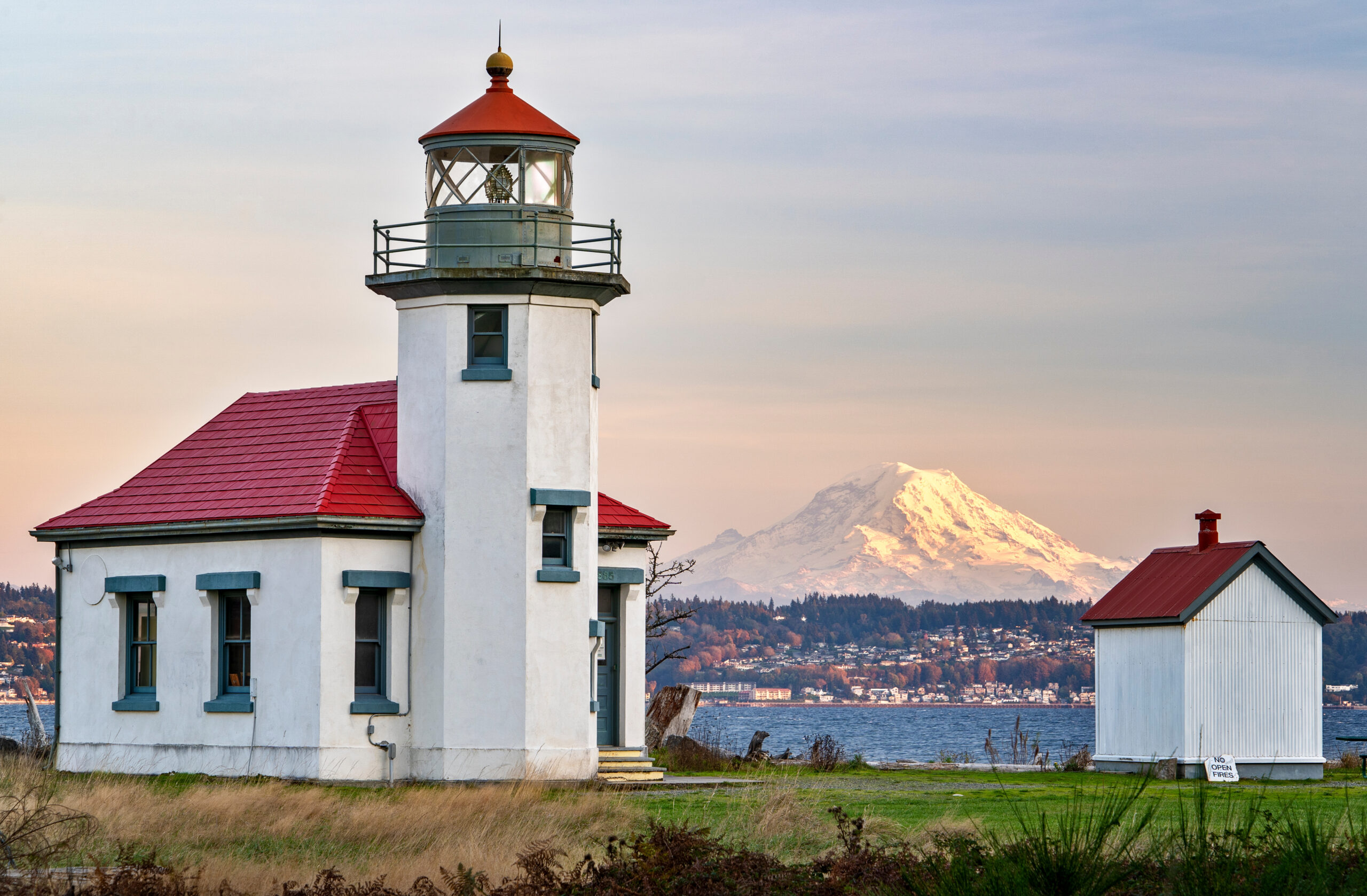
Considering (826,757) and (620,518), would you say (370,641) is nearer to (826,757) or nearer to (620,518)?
(620,518)

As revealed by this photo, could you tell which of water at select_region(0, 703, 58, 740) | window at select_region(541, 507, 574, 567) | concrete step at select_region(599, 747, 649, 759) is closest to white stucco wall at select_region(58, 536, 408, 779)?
water at select_region(0, 703, 58, 740)

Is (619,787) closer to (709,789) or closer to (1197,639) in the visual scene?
(709,789)

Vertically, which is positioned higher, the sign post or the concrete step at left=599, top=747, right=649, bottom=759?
the concrete step at left=599, top=747, right=649, bottom=759

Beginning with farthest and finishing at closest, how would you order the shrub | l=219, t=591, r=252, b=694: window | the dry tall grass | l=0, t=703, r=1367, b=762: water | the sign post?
l=0, t=703, r=1367, b=762: water < the shrub < the sign post < l=219, t=591, r=252, b=694: window < the dry tall grass

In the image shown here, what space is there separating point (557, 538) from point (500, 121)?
6271 mm

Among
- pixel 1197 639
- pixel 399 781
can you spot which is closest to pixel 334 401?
pixel 399 781

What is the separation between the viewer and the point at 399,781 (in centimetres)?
2588

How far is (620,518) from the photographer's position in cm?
2927

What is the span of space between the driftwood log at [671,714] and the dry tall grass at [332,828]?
10.8 meters

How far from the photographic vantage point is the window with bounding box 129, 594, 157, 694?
27.8 m

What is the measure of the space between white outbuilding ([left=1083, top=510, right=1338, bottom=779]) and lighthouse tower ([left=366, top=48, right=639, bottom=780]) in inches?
396

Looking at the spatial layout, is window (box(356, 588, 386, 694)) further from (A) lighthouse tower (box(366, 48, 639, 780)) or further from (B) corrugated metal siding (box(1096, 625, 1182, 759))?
(B) corrugated metal siding (box(1096, 625, 1182, 759))

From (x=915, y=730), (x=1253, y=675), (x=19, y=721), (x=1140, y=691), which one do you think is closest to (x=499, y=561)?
(x=1140, y=691)

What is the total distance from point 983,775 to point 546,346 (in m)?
10.9
